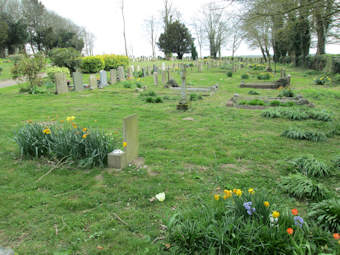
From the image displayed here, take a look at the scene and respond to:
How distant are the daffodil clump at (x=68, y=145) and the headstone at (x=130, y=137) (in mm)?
324

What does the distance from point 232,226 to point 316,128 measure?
19.2 ft

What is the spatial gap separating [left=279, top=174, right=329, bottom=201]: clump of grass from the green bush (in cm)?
91

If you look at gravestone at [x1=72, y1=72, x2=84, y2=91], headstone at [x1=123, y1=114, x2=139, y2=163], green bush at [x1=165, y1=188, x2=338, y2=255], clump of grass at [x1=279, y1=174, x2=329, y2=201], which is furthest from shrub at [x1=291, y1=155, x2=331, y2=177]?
gravestone at [x1=72, y1=72, x2=84, y2=91]

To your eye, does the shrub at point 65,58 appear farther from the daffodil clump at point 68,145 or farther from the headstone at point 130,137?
the headstone at point 130,137

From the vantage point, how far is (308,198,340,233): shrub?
8.84 feet

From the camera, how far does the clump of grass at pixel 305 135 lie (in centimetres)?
594

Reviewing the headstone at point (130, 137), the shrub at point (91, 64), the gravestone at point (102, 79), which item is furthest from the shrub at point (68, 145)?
the shrub at point (91, 64)

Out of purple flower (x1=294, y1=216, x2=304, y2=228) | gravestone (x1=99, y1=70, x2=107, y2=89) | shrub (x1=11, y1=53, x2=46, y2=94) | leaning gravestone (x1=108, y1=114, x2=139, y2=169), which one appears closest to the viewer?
purple flower (x1=294, y1=216, x2=304, y2=228)

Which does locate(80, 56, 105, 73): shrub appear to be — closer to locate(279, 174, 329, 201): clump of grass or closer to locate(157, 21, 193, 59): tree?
locate(279, 174, 329, 201): clump of grass

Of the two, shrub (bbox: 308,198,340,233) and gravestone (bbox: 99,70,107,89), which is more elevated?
gravestone (bbox: 99,70,107,89)

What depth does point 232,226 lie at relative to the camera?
2414 millimetres

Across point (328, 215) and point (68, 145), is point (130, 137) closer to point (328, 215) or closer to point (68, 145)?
point (68, 145)

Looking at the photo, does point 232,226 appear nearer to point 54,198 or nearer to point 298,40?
point 54,198

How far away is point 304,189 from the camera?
347 cm
